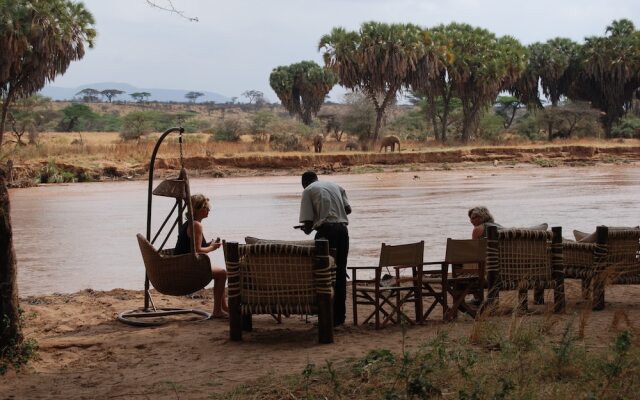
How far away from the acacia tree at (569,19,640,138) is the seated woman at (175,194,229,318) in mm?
54932

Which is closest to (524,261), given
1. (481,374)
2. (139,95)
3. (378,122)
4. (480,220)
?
(480,220)

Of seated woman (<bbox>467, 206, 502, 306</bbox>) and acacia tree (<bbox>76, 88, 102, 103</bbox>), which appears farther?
acacia tree (<bbox>76, 88, 102, 103</bbox>)

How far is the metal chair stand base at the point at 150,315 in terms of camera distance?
9.07 metres

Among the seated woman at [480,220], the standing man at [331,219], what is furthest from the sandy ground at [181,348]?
the seated woman at [480,220]

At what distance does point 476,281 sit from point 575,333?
1307mm

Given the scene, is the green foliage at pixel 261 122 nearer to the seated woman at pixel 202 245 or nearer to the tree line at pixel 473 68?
the tree line at pixel 473 68

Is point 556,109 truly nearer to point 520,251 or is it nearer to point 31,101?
point 31,101

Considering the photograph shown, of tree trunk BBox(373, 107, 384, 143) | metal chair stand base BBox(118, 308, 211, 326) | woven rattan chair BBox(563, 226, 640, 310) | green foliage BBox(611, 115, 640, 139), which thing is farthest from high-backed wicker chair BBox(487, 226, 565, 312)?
green foliage BBox(611, 115, 640, 139)

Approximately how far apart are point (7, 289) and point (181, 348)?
154 centimetres

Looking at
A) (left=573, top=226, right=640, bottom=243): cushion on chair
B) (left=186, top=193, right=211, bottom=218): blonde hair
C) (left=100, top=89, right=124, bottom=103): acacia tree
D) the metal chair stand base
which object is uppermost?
(left=100, top=89, right=124, bottom=103): acacia tree

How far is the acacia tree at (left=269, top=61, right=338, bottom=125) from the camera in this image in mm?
69875

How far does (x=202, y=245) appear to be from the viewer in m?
9.12

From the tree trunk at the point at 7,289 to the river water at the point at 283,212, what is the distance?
15.1 feet

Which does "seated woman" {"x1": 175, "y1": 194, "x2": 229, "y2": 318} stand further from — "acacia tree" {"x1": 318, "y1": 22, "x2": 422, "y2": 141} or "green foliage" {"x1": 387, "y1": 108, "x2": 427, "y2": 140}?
"green foliage" {"x1": 387, "y1": 108, "x2": 427, "y2": 140}
